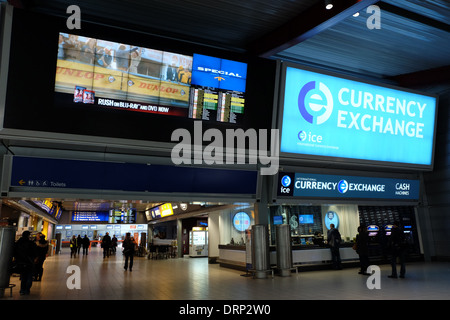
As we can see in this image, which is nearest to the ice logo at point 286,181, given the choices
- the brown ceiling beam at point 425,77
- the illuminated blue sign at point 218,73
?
the illuminated blue sign at point 218,73

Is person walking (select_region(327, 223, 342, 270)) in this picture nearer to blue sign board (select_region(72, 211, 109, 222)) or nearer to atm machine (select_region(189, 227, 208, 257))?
atm machine (select_region(189, 227, 208, 257))

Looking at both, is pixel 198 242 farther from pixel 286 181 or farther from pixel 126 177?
pixel 126 177

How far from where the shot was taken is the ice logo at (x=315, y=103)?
9031 mm

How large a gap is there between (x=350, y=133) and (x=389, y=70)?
10.1ft

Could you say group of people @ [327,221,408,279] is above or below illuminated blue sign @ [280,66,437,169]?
below

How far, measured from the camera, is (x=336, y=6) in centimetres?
691

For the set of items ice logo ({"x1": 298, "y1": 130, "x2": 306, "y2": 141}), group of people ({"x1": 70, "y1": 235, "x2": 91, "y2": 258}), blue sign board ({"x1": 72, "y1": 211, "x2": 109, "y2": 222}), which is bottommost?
group of people ({"x1": 70, "y1": 235, "x2": 91, "y2": 258})

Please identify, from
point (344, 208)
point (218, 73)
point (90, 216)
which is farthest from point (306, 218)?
point (90, 216)

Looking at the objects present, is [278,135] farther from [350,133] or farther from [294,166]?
[350,133]

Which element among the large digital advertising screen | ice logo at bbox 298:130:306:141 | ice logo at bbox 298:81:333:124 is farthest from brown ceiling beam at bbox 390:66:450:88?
the large digital advertising screen

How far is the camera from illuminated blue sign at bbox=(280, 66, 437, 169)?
899cm

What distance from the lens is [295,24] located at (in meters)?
7.91

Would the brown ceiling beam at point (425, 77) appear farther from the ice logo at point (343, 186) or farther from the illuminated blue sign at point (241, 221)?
the illuminated blue sign at point (241, 221)

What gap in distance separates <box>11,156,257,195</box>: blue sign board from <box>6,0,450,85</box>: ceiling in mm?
3189
